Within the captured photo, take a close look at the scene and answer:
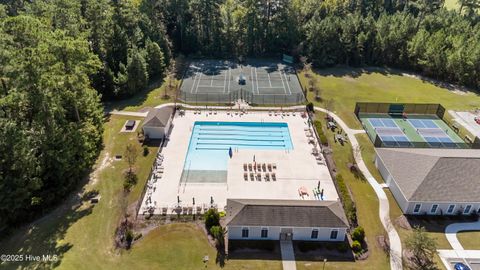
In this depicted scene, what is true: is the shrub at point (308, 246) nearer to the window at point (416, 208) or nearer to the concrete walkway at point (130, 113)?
the window at point (416, 208)

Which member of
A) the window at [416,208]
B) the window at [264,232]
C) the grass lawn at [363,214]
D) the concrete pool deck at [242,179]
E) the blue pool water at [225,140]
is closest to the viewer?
the grass lawn at [363,214]

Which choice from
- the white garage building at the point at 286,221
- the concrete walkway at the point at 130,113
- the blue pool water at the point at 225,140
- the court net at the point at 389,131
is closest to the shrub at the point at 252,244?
the white garage building at the point at 286,221

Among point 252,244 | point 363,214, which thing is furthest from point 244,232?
point 363,214

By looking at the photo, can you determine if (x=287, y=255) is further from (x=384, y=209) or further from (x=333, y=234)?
(x=384, y=209)

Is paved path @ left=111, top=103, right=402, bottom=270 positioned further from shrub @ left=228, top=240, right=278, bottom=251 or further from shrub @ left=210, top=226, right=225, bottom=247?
shrub @ left=210, top=226, right=225, bottom=247

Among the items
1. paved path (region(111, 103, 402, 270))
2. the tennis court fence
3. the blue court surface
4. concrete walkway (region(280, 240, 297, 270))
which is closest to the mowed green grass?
concrete walkway (region(280, 240, 297, 270))

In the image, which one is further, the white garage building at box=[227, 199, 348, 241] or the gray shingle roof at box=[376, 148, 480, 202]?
the gray shingle roof at box=[376, 148, 480, 202]
